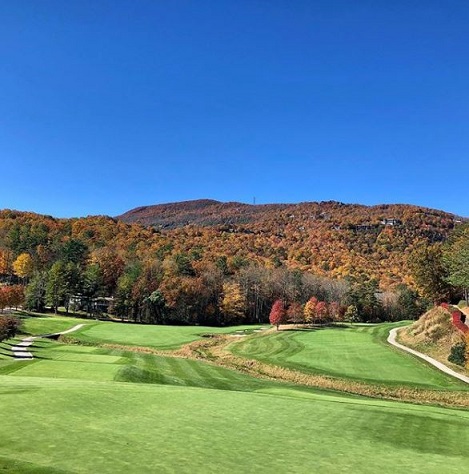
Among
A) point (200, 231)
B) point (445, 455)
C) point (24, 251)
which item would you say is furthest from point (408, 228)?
point (445, 455)

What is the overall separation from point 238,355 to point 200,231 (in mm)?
143435

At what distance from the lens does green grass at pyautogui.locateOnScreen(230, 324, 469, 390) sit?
40375mm

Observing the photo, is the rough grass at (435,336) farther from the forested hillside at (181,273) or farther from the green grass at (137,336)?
the forested hillside at (181,273)

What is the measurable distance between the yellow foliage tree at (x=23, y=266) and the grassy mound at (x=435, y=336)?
3312 inches

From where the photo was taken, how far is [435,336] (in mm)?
57000

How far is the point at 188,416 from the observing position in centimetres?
1549

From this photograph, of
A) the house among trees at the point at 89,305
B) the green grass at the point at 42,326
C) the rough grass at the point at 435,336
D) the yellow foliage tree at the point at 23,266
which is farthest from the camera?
the yellow foliage tree at the point at 23,266

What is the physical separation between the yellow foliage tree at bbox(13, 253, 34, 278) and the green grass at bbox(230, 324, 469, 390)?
65892mm

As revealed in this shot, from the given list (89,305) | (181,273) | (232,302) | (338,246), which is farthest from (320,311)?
(338,246)

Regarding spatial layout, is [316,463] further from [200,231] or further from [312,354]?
[200,231]

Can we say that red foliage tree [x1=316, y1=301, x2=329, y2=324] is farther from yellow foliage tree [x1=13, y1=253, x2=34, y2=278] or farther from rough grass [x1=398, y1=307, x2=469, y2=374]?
yellow foliage tree [x1=13, y1=253, x2=34, y2=278]

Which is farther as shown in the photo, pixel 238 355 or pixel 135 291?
pixel 135 291

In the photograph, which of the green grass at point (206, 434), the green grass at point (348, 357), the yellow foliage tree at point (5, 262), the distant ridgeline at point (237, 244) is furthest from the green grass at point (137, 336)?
the yellow foliage tree at point (5, 262)

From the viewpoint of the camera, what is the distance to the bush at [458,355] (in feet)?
151
